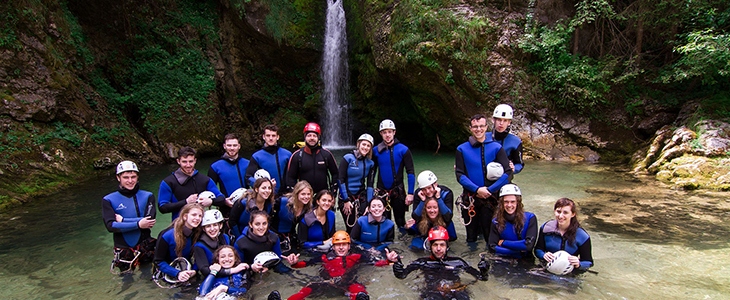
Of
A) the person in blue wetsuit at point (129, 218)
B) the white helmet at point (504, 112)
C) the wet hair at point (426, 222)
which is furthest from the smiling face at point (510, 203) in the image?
the person in blue wetsuit at point (129, 218)

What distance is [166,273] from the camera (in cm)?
427

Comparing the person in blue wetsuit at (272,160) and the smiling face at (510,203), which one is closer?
the smiling face at (510,203)

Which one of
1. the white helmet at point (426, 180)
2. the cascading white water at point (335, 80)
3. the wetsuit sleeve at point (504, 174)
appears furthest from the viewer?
the cascading white water at point (335, 80)

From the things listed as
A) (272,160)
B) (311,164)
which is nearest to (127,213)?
(272,160)

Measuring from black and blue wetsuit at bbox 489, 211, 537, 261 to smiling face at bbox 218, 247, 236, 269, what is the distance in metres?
3.07

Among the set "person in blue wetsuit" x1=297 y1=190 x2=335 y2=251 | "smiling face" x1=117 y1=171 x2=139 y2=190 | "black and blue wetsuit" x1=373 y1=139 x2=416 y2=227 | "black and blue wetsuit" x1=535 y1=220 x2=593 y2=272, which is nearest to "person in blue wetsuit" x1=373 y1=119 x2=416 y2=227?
"black and blue wetsuit" x1=373 y1=139 x2=416 y2=227

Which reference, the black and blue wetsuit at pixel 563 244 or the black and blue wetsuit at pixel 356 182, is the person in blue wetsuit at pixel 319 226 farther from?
the black and blue wetsuit at pixel 563 244

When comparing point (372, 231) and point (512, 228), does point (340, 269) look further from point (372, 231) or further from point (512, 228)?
point (512, 228)

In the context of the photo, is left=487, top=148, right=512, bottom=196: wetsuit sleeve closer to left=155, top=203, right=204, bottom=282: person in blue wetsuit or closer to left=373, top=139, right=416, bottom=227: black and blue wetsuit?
left=373, top=139, right=416, bottom=227: black and blue wetsuit

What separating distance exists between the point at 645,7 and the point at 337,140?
1293cm

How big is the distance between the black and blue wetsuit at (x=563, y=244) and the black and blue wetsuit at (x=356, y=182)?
90.6 inches

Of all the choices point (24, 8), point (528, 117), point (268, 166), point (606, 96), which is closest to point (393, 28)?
point (528, 117)

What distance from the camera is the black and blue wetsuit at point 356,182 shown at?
5543 mm

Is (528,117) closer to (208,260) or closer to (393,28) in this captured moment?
(393,28)
